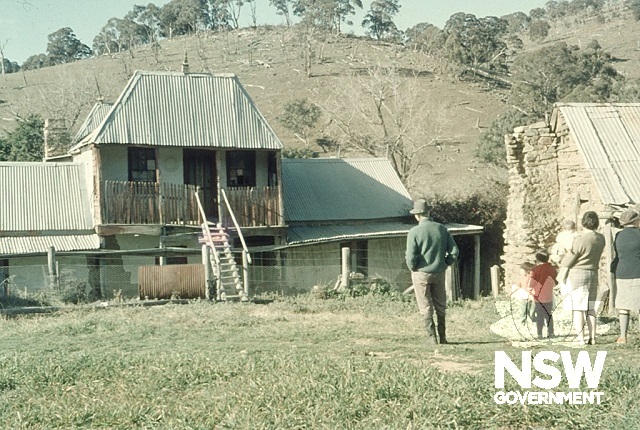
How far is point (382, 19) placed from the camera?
84.1 metres

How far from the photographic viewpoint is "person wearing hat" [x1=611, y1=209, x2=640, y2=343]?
8516 mm

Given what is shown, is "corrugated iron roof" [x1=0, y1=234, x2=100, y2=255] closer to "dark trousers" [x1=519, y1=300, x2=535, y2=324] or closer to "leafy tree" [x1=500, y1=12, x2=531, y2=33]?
"dark trousers" [x1=519, y1=300, x2=535, y2=324]

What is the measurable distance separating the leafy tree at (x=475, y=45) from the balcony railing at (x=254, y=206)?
4477 centimetres

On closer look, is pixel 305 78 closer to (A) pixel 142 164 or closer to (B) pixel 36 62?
(B) pixel 36 62

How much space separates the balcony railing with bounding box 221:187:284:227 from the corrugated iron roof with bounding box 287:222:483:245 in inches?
35.3

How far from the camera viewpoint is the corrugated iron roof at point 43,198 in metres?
21.3

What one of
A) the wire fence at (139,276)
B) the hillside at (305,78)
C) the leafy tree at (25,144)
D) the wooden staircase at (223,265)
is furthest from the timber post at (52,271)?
the leafy tree at (25,144)

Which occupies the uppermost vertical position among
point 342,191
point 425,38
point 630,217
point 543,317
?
point 425,38

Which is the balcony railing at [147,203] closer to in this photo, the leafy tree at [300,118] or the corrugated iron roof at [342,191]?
the corrugated iron roof at [342,191]

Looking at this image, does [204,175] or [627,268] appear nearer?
[627,268]

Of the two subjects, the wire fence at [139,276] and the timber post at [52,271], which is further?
the wire fence at [139,276]

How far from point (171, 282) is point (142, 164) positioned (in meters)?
6.41

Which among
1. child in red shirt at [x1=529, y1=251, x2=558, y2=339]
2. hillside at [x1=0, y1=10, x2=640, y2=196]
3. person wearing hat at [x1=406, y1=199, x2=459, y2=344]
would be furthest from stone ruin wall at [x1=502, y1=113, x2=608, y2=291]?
hillside at [x1=0, y1=10, x2=640, y2=196]

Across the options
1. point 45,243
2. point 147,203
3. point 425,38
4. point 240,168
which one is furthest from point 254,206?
point 425,38
